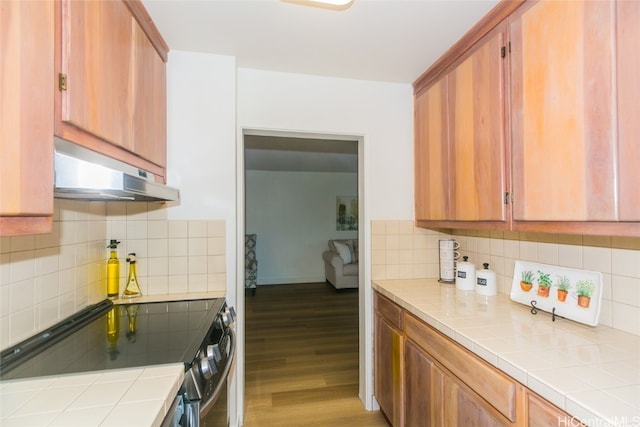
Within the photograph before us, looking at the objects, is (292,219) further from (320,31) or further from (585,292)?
(585,292)

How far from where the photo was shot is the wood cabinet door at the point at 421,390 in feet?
4.43

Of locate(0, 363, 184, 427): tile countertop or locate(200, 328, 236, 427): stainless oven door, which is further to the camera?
locate(200, 328, 236, 427): stainless oven door

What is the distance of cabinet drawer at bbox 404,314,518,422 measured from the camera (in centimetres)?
96

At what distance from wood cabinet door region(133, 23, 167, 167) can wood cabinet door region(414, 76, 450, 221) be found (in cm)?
167

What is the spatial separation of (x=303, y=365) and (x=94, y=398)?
211 centimetres

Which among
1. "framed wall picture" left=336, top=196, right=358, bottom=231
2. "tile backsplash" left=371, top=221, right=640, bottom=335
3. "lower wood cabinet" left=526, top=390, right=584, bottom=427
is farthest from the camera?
"framed wall picture" left=336, top=196, right=358, bottom=231

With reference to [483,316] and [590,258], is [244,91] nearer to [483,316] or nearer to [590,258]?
[483,316]

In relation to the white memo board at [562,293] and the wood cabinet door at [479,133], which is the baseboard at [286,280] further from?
the white memo board at [562,293]

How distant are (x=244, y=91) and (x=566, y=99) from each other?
1716 millimetres

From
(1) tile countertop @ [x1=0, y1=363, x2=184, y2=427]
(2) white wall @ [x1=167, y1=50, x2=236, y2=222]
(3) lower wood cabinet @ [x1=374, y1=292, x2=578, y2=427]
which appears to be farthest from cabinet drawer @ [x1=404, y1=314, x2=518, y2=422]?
(2) white wall @ [x1=167, y1=50, x2=236, y2=222]

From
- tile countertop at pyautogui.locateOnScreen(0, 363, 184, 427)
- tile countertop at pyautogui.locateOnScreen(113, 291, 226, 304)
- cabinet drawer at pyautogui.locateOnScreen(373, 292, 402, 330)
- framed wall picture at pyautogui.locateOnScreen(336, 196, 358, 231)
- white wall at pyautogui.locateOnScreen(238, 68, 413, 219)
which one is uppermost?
white wall at pyautogui.locateOnScreen(238, 68, 413, 219)

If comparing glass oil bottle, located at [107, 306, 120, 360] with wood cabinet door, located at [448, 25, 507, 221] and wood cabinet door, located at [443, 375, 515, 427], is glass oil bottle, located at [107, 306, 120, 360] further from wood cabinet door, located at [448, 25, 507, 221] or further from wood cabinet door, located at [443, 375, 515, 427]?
wood cabinet door, located at [448, 25, 507, 221]

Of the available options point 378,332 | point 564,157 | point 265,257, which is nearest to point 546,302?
point 564,157

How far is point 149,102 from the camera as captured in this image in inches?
58.7
